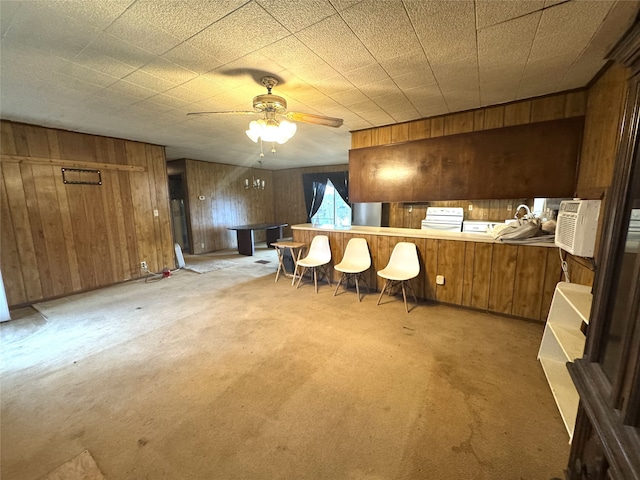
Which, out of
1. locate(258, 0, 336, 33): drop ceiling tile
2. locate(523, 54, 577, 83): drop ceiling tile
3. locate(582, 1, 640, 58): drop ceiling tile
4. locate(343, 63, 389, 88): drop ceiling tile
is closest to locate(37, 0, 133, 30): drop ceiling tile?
locate(258, 0, 336, 33): drop ceiling tile

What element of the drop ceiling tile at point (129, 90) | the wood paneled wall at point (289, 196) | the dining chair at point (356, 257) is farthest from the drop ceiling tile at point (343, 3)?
the wood paneled wall at point (289, 196)

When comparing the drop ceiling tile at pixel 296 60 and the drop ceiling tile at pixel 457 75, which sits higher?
the drop ceiling tile at pixel 457 75

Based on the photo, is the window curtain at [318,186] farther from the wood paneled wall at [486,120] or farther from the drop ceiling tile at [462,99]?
the drop ceiling tile at [462,99]

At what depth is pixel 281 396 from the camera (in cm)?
181

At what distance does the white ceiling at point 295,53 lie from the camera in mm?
1499

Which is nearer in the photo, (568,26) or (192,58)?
(568,26)

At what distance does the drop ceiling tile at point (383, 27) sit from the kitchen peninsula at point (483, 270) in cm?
212

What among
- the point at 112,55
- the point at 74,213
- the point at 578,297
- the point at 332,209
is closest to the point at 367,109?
the point at 112,55

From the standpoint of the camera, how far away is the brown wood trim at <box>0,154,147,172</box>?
3.38 metres

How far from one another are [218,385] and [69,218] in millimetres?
3819

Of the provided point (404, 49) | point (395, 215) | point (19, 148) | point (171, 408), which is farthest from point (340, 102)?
point (19, 148)

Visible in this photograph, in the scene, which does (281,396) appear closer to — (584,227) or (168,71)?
(584,227)

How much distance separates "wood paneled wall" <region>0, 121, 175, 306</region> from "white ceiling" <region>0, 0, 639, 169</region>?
2.10ft

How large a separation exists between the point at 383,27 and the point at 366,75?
0.64 m
